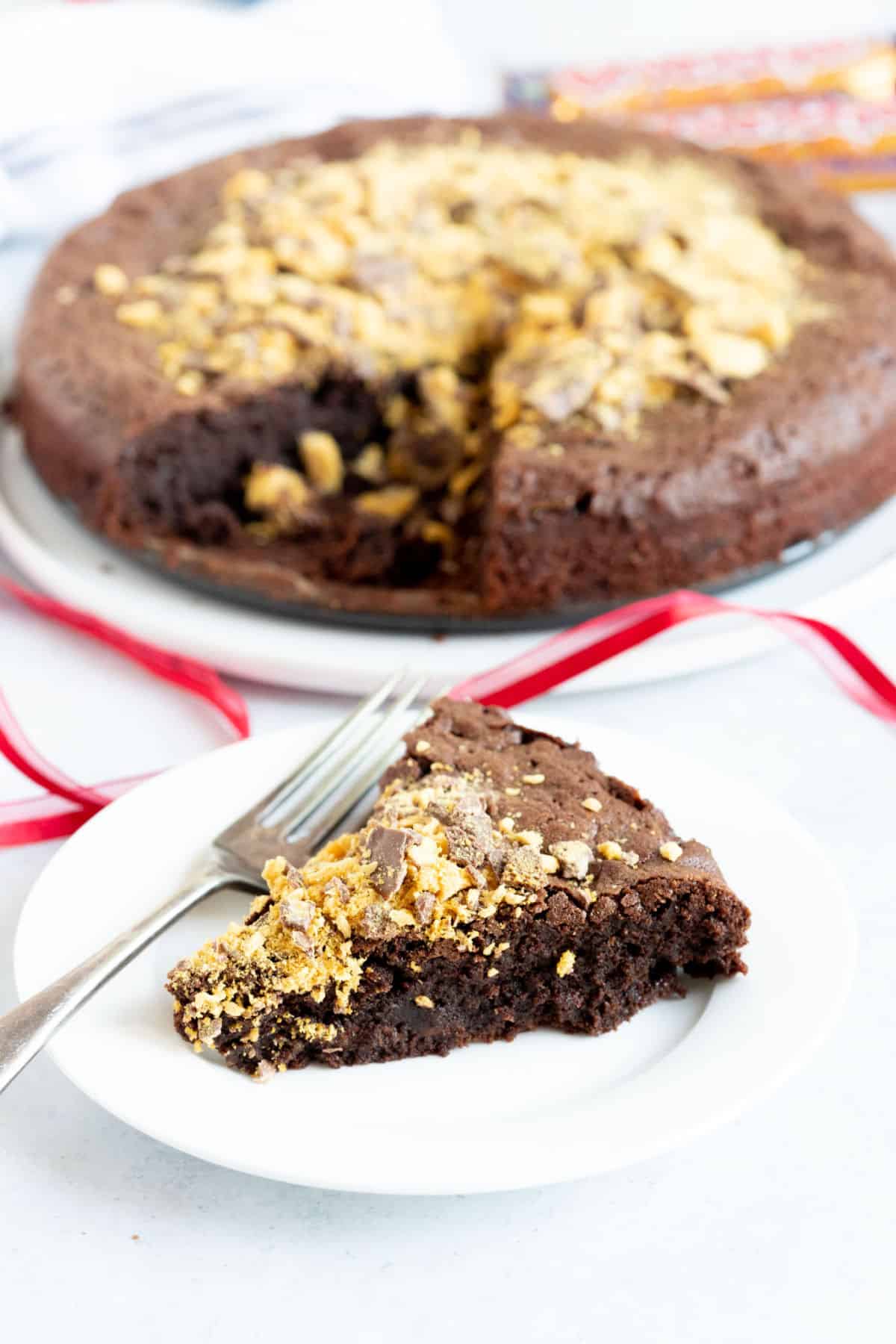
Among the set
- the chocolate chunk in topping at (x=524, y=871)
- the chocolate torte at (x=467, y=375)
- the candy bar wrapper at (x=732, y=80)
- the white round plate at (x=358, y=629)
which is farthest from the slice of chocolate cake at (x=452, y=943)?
the candy bar wrapper at (x=732, y=80)

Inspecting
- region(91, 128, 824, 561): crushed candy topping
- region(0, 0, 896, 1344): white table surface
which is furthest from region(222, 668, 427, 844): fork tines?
region(91, 128, 824, 561): crushed candy topping

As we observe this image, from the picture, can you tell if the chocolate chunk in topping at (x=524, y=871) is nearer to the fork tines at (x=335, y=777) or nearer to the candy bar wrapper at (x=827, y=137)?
the fork tines at (x=335, y=777)

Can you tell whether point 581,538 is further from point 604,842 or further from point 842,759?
point 604,842

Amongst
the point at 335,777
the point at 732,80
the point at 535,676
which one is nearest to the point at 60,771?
the point at 335,777

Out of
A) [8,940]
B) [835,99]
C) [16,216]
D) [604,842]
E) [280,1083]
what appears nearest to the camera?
[280,1083]

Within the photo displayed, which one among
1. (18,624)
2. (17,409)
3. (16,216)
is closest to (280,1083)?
(18,624)

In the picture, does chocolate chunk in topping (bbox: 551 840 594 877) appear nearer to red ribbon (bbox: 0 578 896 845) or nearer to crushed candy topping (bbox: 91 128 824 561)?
red ribbon (bbox: 0 578 896 845)
